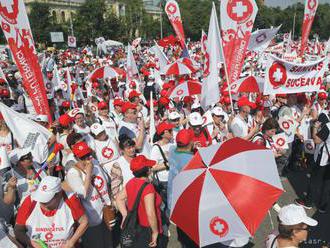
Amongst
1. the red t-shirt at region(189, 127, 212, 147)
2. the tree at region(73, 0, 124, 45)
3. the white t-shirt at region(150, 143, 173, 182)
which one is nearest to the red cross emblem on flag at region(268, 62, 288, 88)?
the red t-shirt at region(189, 127, 212, 147)

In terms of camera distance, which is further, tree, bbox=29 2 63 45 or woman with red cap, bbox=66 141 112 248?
tree, bbox=29 2 63 45

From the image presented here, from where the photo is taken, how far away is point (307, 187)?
241 inches

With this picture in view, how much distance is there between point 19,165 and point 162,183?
1.82 meters

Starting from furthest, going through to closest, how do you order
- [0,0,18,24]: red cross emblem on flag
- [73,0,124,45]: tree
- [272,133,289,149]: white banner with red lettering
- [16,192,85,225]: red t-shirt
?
[73,0,124,45]: tree, [0,0,18,24]: red cross emblem on flag, [272,133,289,149]: white banner with red lettering, [16,192,85,225]: red t-shirt

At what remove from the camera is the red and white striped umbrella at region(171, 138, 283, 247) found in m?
2.70

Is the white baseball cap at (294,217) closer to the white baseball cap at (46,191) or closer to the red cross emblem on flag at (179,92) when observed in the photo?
the white baseball cap at (46,191)

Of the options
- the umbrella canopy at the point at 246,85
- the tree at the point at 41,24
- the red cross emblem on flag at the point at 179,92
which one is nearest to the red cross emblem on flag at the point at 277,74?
the umbrella canopy at the point at 246,85

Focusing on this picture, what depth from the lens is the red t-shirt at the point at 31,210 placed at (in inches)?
125

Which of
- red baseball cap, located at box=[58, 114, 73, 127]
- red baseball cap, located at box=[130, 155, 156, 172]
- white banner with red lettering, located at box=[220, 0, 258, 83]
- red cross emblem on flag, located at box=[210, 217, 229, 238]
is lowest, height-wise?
red baseball cap, located at box=[58, 114, 73, 127]

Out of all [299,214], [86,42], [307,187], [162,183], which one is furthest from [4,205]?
A: [86,42]

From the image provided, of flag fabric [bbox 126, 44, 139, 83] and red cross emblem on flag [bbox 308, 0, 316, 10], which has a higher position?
red cross emblem on flag [bbox 308, 0, 316, 10]

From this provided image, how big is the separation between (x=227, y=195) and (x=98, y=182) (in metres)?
1.78

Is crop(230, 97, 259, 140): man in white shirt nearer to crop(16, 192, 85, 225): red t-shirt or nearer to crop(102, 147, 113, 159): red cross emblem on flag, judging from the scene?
crop(102, 147, 113, 159): red cross emblem on flag

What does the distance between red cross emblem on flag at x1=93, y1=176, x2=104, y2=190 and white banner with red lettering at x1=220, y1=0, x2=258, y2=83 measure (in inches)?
156
